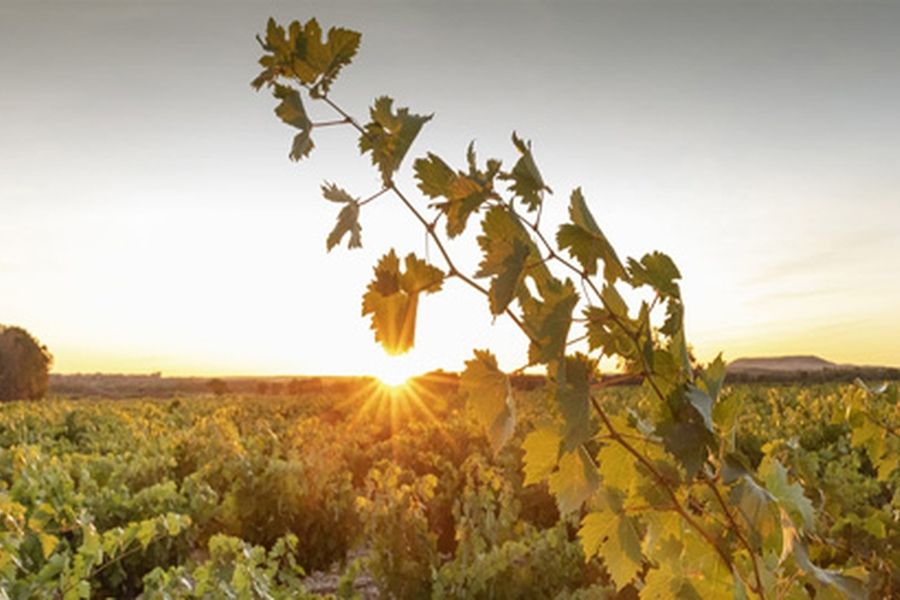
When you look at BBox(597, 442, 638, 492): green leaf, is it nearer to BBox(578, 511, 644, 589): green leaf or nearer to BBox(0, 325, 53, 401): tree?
BBox(578, 511, 644, 589): green leaf

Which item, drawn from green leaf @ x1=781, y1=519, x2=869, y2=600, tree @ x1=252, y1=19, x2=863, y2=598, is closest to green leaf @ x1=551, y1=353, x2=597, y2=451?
tree @ x1=252, y1=19, x2=863, y2=598

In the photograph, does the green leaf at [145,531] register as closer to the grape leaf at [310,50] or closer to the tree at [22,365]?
the grape leaf at [310,50]

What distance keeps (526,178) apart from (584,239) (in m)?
0.11

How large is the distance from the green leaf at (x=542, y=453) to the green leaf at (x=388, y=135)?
0.43 metres

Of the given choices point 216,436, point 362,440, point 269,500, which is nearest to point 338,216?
point 269,500

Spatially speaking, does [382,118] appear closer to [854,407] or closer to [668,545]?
[668,545]

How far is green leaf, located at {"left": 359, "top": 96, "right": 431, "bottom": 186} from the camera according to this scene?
3.56 ft

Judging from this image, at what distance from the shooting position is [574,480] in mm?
1143

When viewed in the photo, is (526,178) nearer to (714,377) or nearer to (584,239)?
(584,239)

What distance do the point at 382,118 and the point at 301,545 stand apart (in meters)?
7.10

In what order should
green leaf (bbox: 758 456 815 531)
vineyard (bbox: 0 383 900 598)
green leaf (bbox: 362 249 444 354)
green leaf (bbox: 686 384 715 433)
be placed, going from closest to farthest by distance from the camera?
green leaf (bbox: 686 384 715 433)
green leaf (bbox: 362 249 444 354)
green leaf (bbox: 758 456 815 531)
vineyard (bbox: 0 383 900 598)

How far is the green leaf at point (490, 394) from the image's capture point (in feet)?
3.37

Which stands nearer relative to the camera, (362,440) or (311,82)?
(311,82)

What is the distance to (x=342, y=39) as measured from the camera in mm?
1070
